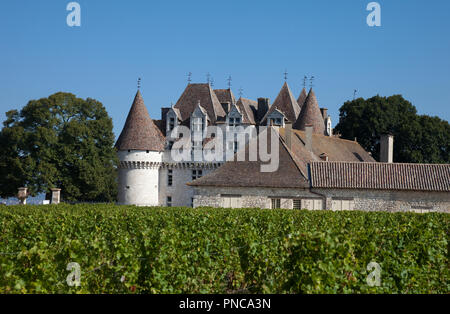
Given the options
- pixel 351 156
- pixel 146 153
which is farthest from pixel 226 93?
pixel 351 156

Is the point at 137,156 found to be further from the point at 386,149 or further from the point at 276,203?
the point at 276,203

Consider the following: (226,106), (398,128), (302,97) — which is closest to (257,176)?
(226,106)

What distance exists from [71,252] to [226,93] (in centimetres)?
4508

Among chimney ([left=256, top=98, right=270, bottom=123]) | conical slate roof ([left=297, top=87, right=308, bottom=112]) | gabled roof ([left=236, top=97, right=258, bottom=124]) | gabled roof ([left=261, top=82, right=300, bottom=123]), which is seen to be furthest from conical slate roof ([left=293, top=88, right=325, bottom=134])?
conical slate roof ([left=297, top=87, right=308, bottom=112])

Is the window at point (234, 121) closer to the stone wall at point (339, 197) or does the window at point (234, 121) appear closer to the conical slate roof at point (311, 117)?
the conical slate roof at point (311, 117)

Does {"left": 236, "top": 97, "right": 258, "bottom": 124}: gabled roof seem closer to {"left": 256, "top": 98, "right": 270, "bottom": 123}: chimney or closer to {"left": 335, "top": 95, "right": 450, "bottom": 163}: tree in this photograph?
{"left": 256, "top": 98, "right": 270, "bottom": 123}: chimney

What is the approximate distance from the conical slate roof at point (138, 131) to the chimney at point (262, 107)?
9.55 m

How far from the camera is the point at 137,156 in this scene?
47.4 metres

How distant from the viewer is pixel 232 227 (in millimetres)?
16188

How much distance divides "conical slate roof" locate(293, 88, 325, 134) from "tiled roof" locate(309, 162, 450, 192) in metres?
19.2

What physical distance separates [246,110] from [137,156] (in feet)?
32.9

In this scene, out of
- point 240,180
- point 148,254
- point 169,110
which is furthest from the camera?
point 169,110
